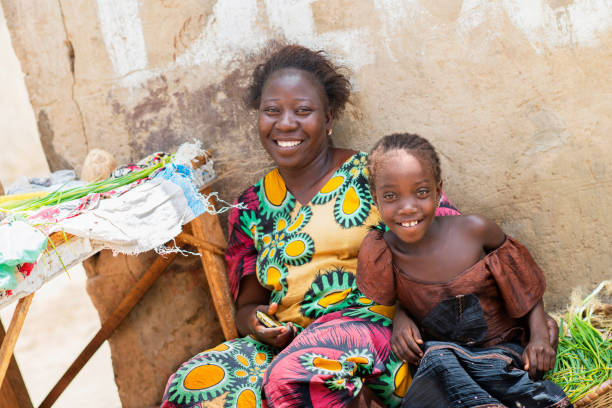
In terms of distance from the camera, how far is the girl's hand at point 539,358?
6.88 feet

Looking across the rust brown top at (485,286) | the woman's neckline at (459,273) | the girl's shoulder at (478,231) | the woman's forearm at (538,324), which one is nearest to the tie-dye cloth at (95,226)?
the rust brown top at (485,286)

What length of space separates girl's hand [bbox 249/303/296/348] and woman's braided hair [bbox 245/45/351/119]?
97cm

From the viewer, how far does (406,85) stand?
2.94m

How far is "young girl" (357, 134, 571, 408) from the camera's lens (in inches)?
82.7

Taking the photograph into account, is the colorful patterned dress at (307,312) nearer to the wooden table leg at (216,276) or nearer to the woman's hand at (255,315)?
the woman's hand at (255,315)

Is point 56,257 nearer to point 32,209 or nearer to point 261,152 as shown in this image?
point 32,209

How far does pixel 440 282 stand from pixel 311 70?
3.65 feet

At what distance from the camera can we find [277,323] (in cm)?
255

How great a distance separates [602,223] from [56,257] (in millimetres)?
2286

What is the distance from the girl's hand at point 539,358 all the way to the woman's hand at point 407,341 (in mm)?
361

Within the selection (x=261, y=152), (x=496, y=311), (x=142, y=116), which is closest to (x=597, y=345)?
(x=496, y=311)

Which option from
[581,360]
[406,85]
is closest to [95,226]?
[406,85]

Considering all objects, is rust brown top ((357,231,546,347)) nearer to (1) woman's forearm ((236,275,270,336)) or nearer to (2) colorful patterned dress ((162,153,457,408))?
(2) colorful patterned dress ((162,153,457,408))

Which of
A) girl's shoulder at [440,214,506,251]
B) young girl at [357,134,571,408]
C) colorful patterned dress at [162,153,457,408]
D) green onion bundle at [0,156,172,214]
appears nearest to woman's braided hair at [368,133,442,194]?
young girl at [357,134,571,408]
